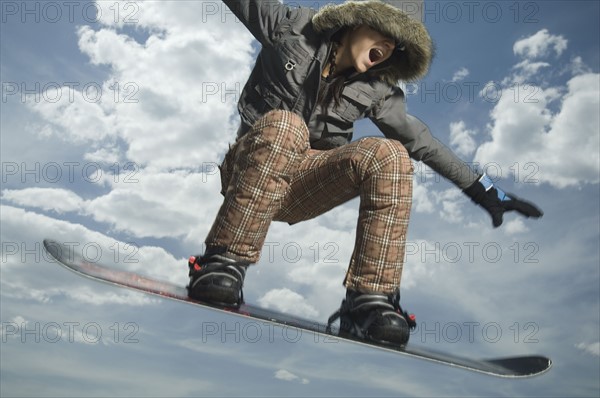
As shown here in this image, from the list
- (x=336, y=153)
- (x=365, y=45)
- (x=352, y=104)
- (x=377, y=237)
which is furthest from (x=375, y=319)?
(x=365, y=45)

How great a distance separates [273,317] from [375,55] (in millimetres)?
2154

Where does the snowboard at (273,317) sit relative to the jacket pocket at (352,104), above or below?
below

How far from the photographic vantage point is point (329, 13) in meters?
4.24

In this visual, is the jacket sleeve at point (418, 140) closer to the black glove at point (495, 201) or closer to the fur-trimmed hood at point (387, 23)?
the black glove at point (495, 201)

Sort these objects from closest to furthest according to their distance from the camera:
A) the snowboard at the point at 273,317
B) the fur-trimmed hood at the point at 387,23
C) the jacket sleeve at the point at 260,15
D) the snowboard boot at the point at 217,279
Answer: the snowboard at the point at 273,317
the snowboard boot at the point at 217,279
the fur-trimmed hood at the point at 387,23
the jacket sleeve at the point at 260,15

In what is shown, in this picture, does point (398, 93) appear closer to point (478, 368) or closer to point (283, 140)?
point (283, 140)

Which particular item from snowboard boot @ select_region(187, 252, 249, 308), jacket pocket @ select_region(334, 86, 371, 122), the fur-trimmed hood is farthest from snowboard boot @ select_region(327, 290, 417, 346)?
the fur-trimmed hood

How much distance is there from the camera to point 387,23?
161 inches

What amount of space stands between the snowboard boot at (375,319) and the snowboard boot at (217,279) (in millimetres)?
641

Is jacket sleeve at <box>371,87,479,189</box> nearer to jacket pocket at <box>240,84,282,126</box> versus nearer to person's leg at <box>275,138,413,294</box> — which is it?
jacket pocket at <box>240,84,282,126</box>

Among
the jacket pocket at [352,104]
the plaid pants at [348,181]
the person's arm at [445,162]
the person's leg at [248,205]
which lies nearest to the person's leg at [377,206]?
the plaid pants at [348,181]

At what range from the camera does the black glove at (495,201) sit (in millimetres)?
4848

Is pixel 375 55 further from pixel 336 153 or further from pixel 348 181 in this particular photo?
pixel 348 181

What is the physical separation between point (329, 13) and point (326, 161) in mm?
1152
